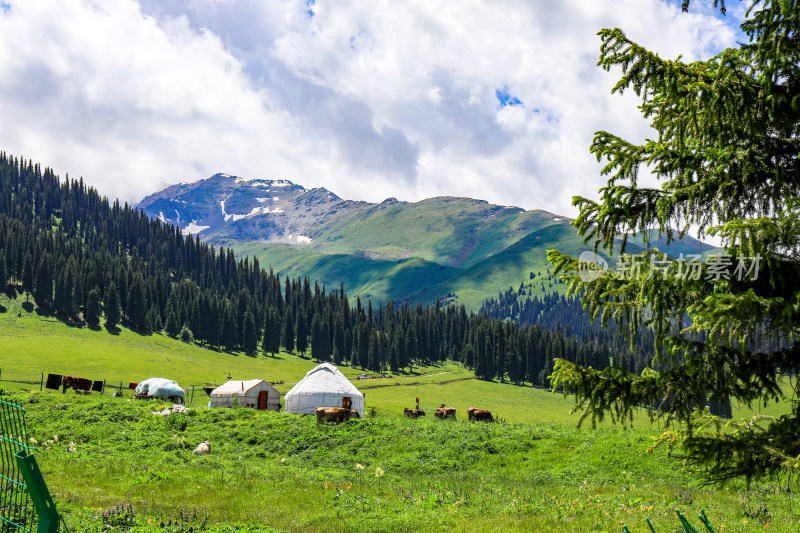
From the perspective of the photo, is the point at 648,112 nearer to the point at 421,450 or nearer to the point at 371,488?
the point at 371,488

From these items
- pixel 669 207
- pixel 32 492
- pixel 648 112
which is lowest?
pixel 32 492

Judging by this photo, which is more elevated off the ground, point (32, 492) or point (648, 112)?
point (648, 112)

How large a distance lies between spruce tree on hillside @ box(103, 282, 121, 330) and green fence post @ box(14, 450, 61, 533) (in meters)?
144

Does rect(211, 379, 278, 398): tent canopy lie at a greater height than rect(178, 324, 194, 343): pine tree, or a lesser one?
lesser

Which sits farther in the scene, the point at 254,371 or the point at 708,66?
the point at 254,371

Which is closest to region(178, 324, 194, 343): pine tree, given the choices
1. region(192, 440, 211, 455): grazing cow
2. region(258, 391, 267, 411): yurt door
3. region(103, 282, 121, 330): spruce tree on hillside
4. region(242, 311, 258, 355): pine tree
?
region(242, 311, 258, 355): pine tree

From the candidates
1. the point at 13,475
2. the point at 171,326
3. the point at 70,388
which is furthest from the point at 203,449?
the point at 171,326

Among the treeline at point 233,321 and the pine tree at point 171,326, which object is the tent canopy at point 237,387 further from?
the pine tree at point 171,326

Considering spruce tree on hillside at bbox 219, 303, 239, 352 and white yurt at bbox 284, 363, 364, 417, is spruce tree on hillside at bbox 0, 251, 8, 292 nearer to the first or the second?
spruce tree on hillside at bbox 219, 303, 239, 352

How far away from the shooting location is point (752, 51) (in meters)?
9.40

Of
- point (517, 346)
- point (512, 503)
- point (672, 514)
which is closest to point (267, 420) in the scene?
point (512, 503)

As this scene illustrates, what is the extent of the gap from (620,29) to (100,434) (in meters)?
31.2

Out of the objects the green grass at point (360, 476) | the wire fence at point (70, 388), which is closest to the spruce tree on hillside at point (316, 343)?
the wire fence at point (70, 388)

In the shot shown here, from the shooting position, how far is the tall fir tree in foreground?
328 inches
